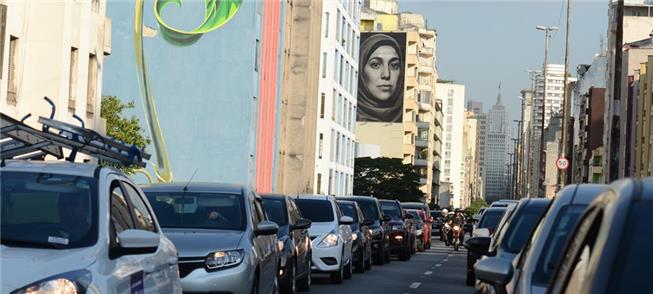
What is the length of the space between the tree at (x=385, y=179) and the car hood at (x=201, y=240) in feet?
339

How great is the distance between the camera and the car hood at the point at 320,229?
81.9 feet

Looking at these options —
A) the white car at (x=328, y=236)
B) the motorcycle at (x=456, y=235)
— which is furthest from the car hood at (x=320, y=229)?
the motorcycle at (x=456, y=235)

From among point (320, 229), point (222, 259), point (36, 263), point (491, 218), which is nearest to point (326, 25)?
point (320, 229)

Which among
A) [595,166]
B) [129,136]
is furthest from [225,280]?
[595,166]

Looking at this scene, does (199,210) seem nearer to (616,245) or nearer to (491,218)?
(491,218)

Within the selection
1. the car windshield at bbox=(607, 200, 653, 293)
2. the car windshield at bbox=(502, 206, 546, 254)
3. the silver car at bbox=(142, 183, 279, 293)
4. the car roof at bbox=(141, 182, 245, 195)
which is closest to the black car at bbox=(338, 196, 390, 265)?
the silver car at bbox=(142, 183, 279, 293)

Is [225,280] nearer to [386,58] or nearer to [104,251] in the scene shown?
[104,251]

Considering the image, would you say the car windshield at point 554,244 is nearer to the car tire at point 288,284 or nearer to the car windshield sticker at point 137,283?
the car windshield sticker at point 137,283

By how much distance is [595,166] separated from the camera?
125 metres

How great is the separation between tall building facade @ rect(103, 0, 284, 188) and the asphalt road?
25.4 metres

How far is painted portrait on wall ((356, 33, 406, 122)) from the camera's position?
439ft

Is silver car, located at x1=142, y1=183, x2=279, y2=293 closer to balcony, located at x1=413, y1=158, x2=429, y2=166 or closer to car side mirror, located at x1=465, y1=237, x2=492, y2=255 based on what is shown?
car side mirror, located at x1=465, y1=237, x2=492, y2=255

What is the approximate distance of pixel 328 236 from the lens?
24.8 metres

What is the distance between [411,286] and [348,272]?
2.06 meters
